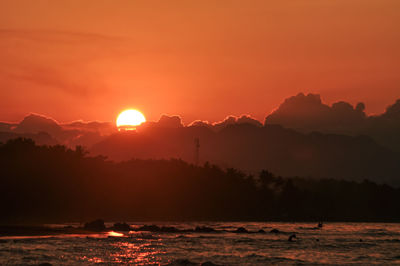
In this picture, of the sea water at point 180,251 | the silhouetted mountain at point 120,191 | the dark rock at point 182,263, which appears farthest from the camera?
Result: the silhouetted mountain at point 120,191

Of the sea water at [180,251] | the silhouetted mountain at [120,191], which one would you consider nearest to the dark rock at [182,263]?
the sea water at [180,251]

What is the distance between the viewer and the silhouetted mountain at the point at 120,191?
136m

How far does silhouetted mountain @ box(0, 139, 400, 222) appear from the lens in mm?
135875

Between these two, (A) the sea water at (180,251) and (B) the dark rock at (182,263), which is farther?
(A) the sea water at (180,251)

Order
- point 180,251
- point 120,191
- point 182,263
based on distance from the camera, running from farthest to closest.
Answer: point 120,191 → point 180,251 → point 182,263

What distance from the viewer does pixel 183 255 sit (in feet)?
185

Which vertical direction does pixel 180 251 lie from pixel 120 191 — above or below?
below

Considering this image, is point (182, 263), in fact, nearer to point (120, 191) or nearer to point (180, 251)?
point (180, 251)

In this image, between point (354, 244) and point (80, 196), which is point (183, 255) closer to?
point (354, 244)

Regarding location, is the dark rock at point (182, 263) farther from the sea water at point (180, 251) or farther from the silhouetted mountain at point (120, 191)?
the silhouetted mountain at point (120, 191)

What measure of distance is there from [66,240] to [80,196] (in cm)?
8514

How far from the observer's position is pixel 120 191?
164625 mm

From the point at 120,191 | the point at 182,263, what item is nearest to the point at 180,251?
the point at 182,263

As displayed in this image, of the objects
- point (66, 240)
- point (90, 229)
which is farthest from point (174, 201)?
point (66, 240)
